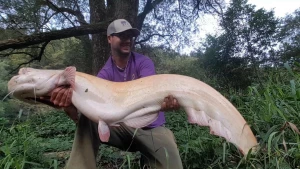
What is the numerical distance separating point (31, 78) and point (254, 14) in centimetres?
982

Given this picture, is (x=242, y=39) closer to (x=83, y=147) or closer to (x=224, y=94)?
(x=224, y=94)

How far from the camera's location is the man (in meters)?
2.55

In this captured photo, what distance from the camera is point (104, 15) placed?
27.8 ft

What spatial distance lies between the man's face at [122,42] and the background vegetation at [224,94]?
972 millimetres

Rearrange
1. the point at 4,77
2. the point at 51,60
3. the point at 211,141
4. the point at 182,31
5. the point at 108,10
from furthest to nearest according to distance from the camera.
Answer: the point at 51,60 < the point at 182,31 < the point at 4,77 < the point at 108,10 < the point at 211,141

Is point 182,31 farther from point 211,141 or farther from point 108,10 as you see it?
point 211,141

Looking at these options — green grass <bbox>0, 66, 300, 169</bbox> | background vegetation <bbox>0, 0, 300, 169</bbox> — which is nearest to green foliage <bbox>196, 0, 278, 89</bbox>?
background vegetation <bbox>0, 0, 300, 169</bbox>

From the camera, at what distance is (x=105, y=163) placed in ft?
11.0

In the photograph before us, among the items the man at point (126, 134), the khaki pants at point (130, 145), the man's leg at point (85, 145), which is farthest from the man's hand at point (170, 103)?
the man's leg at point (85, 145)

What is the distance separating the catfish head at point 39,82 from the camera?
2.41 meters

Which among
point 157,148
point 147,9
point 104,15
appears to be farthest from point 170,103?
point 147,9

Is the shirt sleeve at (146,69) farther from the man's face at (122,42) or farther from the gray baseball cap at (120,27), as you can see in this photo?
the gray baseball cap at (120,27)

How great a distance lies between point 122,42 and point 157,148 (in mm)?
1006

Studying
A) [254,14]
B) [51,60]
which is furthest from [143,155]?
[51,60]
